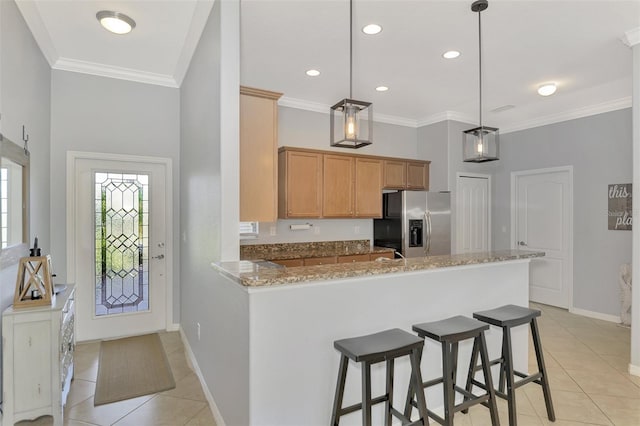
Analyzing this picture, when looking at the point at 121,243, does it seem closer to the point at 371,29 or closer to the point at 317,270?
the point at 317,270

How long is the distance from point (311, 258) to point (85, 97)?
3.01 meters

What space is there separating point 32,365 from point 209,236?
1331 mm

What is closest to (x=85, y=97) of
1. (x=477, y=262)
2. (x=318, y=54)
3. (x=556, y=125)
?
(x=318, y=54)

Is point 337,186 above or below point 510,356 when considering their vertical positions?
above

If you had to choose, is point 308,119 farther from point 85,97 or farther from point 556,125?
point 556,125

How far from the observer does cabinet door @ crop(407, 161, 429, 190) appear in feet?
18.0

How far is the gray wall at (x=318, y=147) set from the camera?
4824 millimetres

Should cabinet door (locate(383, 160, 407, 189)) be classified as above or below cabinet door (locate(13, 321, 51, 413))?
above

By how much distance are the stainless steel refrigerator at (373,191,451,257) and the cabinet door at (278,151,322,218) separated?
3.82 feet

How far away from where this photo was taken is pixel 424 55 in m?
3.48

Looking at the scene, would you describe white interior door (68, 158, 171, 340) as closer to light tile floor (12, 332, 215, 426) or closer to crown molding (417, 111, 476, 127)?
light tile floor (12, 332, 215, 426)

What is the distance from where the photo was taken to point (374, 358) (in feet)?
5.70

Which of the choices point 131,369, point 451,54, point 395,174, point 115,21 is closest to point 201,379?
point 131,369

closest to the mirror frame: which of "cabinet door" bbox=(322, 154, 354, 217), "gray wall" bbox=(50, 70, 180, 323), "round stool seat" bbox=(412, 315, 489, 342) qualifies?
"gray wall" bbox=(50, 70, 180, 323)
